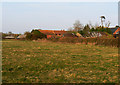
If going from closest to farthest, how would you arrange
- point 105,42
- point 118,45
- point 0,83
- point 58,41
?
point 0,83 → point 118,45 → point 105,42 → point 58,41

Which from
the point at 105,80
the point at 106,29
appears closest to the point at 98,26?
the point at 106,29

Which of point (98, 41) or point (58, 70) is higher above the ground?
point (98, 41)

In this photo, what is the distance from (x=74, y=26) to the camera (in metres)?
90.6

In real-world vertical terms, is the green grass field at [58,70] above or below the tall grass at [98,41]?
below

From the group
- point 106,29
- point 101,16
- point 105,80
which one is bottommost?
point 105,80

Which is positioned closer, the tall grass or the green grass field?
the green grass field

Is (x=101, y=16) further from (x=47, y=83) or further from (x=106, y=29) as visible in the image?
(x=47, y=83)

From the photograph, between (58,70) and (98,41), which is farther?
(98,41)

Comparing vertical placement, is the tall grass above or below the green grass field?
above

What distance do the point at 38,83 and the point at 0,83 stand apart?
130 centimetres

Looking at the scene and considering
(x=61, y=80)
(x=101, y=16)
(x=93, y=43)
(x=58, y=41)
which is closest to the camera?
(x=61, y=80)

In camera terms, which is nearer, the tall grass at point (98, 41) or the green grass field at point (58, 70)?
the green grass field at point (58, 70)

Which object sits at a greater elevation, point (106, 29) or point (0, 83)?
point (106, 29)

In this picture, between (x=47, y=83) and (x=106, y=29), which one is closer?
(x=47, y=83)
